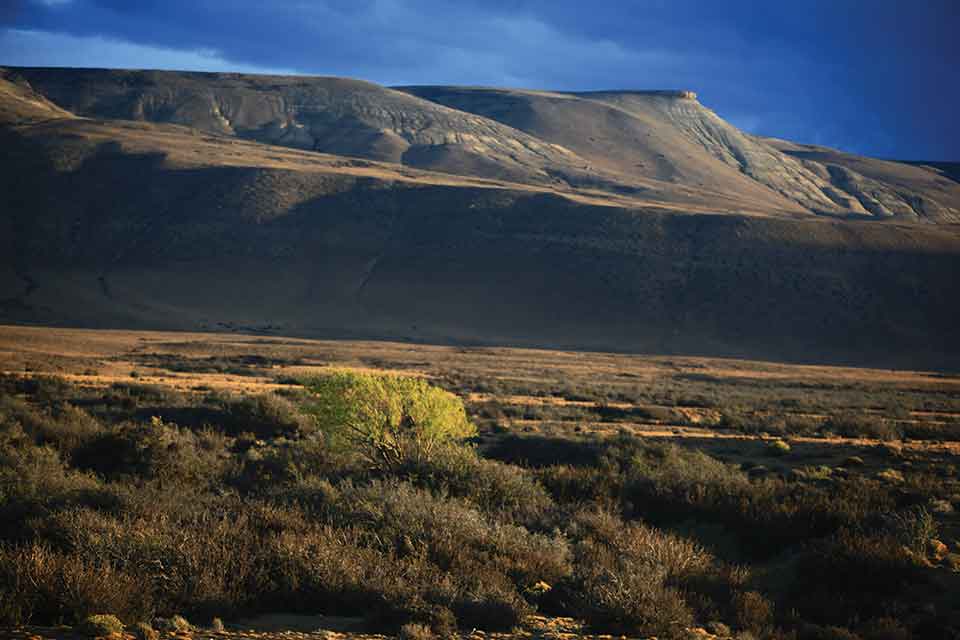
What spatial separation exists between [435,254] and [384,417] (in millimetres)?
65542

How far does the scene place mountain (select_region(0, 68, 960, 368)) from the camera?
6588 centimetres

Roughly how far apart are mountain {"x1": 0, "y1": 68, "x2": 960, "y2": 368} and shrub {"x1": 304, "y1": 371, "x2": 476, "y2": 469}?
48.8m

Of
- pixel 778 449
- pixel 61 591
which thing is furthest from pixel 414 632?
pixel 778 449

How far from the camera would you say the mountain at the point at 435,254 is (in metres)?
65.9

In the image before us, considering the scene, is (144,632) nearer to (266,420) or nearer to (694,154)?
(266,420)

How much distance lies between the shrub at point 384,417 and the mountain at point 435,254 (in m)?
48.8

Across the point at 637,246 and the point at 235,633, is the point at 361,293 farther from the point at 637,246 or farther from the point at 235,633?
the point at 235,633

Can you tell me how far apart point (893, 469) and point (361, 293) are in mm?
58178

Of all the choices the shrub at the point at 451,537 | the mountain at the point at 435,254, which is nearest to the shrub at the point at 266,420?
the shrub at the point at 451,537

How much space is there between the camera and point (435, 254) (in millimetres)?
78438

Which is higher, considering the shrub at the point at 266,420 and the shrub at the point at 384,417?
the shrub at the point at 384,417

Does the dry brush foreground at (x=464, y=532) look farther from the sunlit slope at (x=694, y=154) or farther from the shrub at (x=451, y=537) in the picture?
the sunlit slope at (x=694, y=154)

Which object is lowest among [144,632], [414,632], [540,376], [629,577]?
[540,376]

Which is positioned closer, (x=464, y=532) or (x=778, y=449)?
(x=464, y=532)
